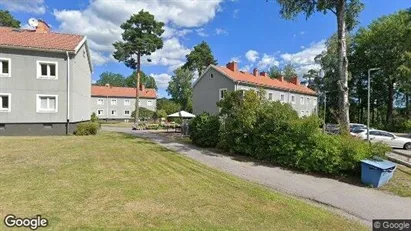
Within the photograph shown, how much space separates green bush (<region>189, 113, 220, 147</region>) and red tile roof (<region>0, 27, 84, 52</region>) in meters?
11.6

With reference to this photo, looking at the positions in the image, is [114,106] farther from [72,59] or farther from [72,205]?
[72,205]

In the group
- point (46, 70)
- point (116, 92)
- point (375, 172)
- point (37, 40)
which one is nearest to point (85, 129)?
point (46, 70)

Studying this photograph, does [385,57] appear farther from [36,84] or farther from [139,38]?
[36,84]

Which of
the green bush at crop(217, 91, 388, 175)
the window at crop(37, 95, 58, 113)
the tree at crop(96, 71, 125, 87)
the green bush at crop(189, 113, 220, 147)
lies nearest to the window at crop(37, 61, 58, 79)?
the window at crop(37, 95, 58, 113)

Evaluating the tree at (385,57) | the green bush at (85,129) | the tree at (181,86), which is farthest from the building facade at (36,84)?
the tree at (181,86)

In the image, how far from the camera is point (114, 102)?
58.8 meters

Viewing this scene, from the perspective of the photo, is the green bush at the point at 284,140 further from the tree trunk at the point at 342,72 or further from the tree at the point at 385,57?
the tree at the point at 385,57

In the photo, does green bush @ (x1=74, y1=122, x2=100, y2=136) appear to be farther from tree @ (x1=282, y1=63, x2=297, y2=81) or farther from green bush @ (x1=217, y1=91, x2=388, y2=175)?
tree @ (x1=282, y1=63, x2=297, y2=81)

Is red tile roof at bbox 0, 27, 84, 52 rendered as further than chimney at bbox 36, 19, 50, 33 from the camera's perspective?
No

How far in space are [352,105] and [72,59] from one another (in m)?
50.7

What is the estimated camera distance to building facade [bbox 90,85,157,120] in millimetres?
57406

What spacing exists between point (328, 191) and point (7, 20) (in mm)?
52901

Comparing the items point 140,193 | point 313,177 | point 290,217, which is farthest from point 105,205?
point 313,177

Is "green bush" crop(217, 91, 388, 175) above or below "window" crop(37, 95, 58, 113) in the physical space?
below
